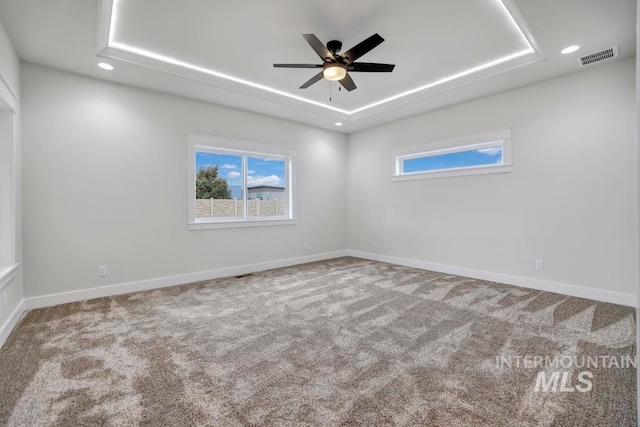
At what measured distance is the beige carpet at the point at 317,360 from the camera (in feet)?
5.54

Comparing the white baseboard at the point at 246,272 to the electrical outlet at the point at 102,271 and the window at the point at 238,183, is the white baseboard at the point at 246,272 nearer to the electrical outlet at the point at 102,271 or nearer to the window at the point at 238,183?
the electrical outlet at the point at 102,271

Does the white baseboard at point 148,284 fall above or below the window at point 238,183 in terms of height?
below

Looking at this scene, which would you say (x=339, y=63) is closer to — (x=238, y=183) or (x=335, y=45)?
(x=335, y=45)

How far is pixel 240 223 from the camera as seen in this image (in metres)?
5.04

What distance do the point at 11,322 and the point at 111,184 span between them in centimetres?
174

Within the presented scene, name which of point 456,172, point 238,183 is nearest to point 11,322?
point 238,183

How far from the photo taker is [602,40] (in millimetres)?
2988

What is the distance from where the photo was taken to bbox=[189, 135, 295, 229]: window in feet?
15.3

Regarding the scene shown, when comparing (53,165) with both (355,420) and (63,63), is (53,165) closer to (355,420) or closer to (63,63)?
(63,63)

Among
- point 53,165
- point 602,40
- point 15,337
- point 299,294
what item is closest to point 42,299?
point 15,337

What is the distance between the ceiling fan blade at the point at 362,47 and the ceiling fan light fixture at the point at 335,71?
0.30 feet

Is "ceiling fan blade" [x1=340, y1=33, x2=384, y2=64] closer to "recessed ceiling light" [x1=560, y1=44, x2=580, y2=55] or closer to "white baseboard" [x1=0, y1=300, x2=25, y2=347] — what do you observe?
"recessed ceiling light" [x1=560, y1=44, x2=580, y2=55]

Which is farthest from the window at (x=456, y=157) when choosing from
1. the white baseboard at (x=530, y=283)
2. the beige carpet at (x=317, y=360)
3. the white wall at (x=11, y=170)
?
the white wall at (x=11, y=170)

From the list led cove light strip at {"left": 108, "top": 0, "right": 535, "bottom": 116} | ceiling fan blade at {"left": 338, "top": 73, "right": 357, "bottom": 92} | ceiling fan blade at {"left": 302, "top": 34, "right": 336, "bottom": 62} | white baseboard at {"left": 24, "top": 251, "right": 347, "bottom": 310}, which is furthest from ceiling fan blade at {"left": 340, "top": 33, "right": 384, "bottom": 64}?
white baseboard at {"left": 24, "top": 251, "right": 347, "bottom": 310}
